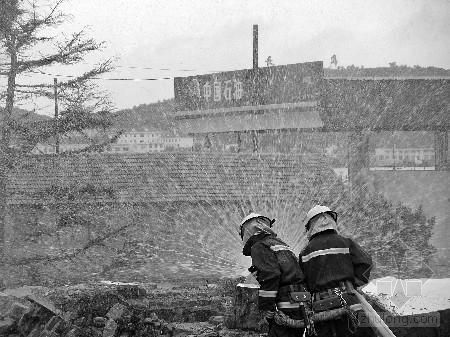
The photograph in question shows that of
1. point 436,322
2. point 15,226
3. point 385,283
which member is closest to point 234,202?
point 15,226

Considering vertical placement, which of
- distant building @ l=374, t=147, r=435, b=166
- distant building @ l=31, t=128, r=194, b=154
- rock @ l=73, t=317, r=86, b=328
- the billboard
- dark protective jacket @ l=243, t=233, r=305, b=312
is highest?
the billboard

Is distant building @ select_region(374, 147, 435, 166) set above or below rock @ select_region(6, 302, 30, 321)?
above

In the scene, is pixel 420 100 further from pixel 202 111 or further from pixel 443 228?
pixel 202 111

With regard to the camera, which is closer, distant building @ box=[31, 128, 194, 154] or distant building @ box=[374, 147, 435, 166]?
distant building @ box=[31, 128, 194, 154]

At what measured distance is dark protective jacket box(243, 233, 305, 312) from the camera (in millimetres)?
6348

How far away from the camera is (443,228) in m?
23.5

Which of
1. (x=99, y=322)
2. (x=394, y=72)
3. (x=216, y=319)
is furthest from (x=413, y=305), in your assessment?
(x=394, y=72)

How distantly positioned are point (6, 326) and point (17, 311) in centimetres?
32

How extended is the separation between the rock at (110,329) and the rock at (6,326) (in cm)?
146

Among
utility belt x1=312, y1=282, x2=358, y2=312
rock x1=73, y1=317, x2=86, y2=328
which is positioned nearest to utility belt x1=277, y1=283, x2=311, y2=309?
utility belt x1=312, y1=282, x2=358, y2=312

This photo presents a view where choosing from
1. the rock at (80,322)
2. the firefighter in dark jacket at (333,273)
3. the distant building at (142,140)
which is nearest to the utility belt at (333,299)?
the firefighter in dark jacket at (333,273)

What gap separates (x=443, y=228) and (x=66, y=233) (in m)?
15.3

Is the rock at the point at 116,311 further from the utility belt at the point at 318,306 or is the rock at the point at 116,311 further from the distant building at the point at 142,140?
the distant building at the point at 142,140

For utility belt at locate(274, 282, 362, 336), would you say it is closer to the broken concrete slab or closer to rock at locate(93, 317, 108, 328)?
the broken concrete slab
